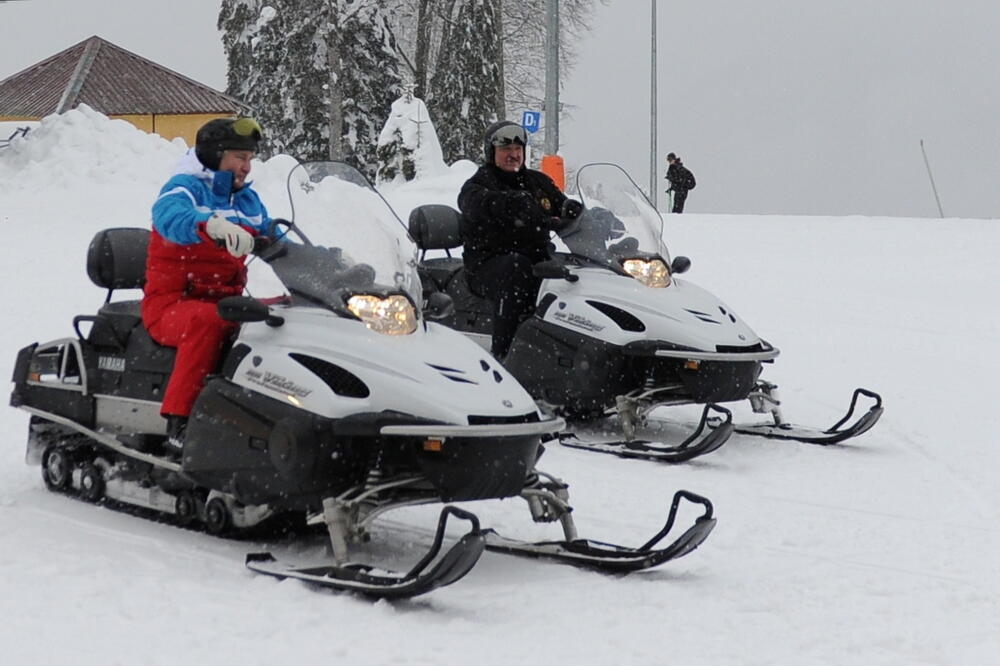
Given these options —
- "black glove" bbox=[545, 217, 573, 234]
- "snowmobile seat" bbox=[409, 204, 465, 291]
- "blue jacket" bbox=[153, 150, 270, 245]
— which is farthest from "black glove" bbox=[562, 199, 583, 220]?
"blue jacket" bbox=[153, 150, 270, 245]

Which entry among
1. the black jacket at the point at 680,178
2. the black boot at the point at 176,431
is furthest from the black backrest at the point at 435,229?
the black jacket at the point at 680,178

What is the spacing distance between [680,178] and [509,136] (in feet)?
54.8

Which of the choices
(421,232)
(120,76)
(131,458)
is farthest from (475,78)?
(131,458)

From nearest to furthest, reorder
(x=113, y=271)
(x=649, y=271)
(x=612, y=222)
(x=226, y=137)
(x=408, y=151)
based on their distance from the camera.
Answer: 1. (x=226, y=137)
2. (x=113, y=271)
3. (x=649, y=271)
4. (x=612, y=222)
5. (x=408, y=151)

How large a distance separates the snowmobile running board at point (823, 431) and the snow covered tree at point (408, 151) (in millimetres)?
13187

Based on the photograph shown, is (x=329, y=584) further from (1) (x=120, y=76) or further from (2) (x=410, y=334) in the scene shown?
(1) (x=120, y=76)

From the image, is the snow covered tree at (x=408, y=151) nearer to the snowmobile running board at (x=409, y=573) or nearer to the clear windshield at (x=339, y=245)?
the clear windshield at (x=339, y=245)

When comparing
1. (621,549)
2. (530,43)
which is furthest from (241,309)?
(530,43)

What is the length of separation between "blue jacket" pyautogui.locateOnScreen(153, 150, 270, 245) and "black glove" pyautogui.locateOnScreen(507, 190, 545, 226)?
2.28 meters

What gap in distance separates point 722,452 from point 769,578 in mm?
2419

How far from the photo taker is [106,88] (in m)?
40.6

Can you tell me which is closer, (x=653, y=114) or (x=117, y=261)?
(x=117, y=261)

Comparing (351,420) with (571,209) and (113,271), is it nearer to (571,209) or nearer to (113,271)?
(113,271)

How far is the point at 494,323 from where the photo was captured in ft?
26.1
